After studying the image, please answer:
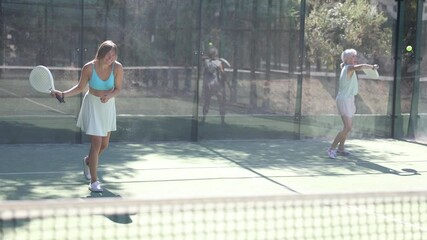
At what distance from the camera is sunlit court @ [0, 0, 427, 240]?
27.6 feet

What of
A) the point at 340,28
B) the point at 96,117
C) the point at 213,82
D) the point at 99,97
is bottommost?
the point at 96,117

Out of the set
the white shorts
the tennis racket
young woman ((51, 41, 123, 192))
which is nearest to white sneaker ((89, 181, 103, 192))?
young woman ((51, 41, 123, 192))

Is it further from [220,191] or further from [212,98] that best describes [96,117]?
[212,98]

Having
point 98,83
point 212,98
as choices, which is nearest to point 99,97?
point 98,83

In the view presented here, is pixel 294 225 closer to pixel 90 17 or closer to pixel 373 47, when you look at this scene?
pixel 90 17

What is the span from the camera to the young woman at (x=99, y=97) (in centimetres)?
751

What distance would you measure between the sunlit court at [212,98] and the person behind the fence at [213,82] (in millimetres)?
18

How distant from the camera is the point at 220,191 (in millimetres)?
8055

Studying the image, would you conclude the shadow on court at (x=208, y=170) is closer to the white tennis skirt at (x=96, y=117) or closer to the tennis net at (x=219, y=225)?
the tennis net at (x=219, y=225)

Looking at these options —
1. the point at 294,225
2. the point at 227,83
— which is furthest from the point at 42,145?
the point at 294,225

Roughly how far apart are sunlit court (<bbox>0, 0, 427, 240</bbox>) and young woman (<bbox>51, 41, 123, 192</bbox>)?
0.6 inches

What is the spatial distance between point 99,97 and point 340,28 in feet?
20.5

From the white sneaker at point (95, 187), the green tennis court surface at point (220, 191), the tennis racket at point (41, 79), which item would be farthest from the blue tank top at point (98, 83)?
the green tennis court surface at point (220, 191)

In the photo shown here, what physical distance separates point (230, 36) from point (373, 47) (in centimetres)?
282
